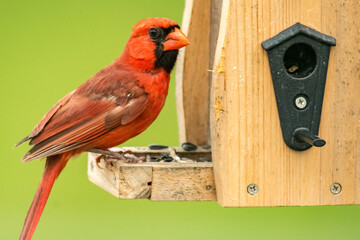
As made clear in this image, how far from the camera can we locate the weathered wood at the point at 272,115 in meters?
3.31

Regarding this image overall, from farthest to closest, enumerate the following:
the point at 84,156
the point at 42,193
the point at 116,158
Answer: the point at 84,156
the point at 42,193
the point at 116,158

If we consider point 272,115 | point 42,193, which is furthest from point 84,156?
point 272,115

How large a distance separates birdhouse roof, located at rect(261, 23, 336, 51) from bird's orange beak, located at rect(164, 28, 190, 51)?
2.22 ft

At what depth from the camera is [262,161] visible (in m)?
3.36

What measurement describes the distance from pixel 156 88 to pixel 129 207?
267cm

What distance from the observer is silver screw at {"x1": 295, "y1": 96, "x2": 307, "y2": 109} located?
11.0 feet

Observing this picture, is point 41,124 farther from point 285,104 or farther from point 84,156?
point 84,156

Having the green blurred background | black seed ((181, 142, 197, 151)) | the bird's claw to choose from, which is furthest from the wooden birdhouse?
the green blurred background

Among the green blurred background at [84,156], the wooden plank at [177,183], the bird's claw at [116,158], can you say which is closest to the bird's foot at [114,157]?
the bird's claw at [116,158]

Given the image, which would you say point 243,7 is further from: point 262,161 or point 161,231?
point 161,231

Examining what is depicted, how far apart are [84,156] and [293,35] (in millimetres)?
3645

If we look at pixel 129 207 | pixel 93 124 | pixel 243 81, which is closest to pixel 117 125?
pixel 93 124

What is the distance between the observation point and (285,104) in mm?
3338

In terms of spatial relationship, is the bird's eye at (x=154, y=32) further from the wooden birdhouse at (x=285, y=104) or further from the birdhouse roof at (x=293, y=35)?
the birdhouse roof at (x=293, y=35)
